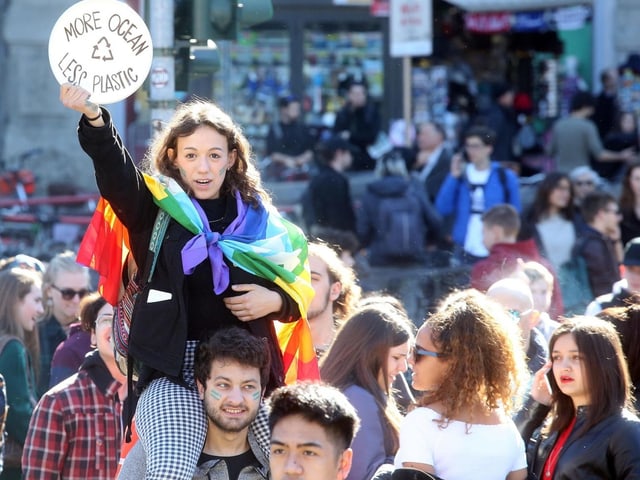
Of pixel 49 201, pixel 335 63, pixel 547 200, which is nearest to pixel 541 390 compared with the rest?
pixel 547 200

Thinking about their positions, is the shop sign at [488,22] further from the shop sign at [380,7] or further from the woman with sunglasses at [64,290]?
the woman with sunglasses at [64,290]

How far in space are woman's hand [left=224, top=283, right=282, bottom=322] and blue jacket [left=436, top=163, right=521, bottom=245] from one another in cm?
677

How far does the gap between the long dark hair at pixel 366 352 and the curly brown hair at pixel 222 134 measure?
1.05 metres

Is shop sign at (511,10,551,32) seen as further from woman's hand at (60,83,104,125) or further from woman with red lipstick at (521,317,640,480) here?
woman's hand at (60,83,104,125)

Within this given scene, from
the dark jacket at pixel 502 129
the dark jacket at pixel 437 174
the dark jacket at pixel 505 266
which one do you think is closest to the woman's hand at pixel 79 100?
the dark jacket at pixel 505 266

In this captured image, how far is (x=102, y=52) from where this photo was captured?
5.04m

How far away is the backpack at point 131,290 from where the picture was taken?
4766mm

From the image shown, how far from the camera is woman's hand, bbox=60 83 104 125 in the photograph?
4.55 metres

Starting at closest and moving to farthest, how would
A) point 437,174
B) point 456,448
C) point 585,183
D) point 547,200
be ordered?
point 456,448 → point 547,200 → point 585,183 → point 437,174

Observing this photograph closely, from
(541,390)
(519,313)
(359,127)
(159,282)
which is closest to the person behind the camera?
(159,282)

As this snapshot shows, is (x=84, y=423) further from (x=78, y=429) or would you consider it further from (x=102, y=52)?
(x=102, y=52)

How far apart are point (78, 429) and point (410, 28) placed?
738 centimetres

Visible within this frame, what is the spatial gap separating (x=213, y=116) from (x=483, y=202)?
687 cm

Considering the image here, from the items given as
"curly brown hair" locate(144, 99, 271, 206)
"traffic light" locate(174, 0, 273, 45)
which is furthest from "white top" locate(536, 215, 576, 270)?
"curly brown hair" locate(144, 99, 271, 206)
